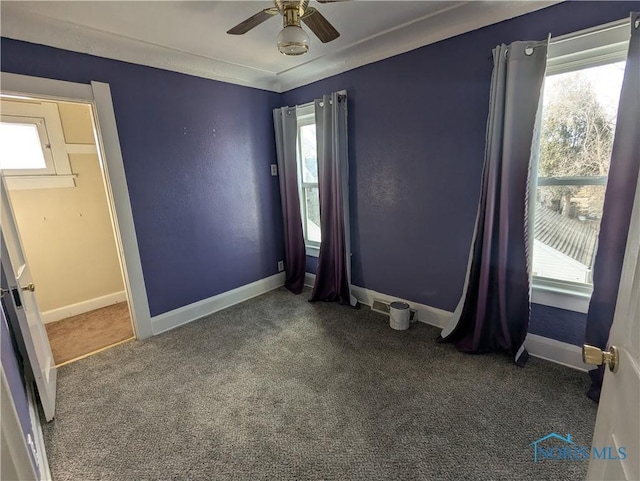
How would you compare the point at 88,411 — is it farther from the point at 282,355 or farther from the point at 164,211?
the point at 164,211

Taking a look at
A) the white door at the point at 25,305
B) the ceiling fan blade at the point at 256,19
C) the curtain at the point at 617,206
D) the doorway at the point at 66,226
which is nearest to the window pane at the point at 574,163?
the curtain at the point at 617,206

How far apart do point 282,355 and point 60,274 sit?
2552 millimetres

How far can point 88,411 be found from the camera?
186 cm

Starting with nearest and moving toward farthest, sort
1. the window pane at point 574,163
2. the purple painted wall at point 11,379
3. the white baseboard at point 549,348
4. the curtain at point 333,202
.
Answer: the purple painted wall at point 11,379
the window pane at point 574,163
the white baseboard at point 549,348
the curtain at point 333,202

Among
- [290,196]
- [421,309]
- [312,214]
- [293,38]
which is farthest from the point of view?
[312,214]

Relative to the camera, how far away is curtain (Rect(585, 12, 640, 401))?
60.7 inches

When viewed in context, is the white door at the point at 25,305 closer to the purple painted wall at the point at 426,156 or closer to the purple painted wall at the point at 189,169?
the purple painted wall at the point at 189,169

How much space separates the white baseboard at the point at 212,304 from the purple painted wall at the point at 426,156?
112cm

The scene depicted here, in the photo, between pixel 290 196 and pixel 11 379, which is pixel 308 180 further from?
pixel 11 379

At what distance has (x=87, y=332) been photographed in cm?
288

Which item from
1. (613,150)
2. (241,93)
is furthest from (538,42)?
(241,93)

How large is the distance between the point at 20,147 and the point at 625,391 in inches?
167

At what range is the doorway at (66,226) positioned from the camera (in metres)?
2.77

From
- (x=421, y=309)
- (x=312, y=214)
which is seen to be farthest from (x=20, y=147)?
(x=421, y=309)
